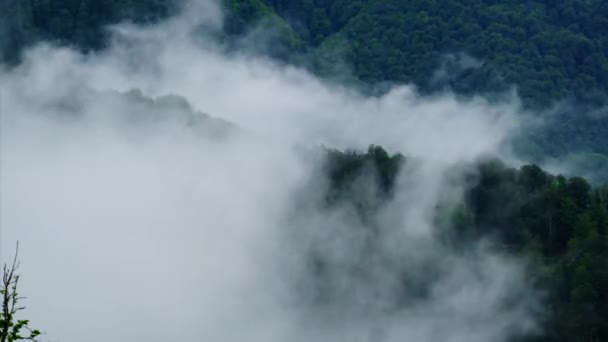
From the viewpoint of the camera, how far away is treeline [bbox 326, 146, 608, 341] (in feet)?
174

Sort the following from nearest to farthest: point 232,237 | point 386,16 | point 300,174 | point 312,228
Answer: point 312,228 → point 300,174 → point 232,237 → point 386,16

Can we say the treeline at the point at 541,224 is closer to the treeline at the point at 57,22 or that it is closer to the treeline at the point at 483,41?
the treeline at the point at 57,22

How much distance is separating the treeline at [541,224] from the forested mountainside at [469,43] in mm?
92273

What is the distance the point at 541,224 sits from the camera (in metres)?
58.9

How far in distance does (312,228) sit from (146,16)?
A: 102970 mm

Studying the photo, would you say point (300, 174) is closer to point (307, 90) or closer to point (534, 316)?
point (534, 316)

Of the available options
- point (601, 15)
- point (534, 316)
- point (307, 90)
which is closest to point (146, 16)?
point (307, 90)

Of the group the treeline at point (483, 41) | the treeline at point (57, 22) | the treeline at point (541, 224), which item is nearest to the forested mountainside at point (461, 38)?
the treeline at point (483, 41)

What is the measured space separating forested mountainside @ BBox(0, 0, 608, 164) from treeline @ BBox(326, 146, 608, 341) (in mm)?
92273

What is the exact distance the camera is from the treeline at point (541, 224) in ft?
174

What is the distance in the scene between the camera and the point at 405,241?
67.8 metres

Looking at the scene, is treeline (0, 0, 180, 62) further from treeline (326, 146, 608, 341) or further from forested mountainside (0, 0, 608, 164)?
treeline (326, 146, 608, 341)

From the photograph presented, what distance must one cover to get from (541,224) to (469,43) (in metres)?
113

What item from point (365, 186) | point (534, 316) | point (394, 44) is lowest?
point (534, 316)
